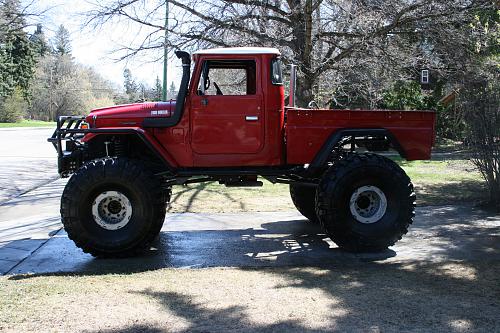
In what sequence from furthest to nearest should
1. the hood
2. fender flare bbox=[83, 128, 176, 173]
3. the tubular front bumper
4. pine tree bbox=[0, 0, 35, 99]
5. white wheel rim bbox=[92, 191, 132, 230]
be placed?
1. pine tree bbox=[0, 0, 35, 99]
2. the tubular front bumper
3. the hood
4. fender flare bbox=[83, 128, 176, 173]
5. white wheel rim bbox=[92, 191, 132, 230]

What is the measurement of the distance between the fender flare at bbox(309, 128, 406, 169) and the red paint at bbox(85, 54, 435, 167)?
61mm

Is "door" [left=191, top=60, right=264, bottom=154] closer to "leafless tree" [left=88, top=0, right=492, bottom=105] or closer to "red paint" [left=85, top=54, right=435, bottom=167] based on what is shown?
"red paint" [left=85, top=54, right=435, bottom=167]

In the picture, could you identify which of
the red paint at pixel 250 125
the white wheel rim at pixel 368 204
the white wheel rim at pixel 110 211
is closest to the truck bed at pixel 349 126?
the red paint at pixel 250 125

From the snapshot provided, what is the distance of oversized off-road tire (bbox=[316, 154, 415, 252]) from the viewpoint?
20.1 ft

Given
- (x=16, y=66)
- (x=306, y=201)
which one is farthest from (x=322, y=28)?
(x=16, y=66)

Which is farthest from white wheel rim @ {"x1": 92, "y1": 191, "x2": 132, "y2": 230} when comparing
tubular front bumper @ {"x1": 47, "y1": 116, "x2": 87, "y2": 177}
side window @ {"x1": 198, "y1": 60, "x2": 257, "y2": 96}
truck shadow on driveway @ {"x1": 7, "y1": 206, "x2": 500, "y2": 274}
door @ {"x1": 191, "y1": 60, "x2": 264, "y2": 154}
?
side window @ {"x1": 198, "y1": 60, "x2": 257, "y2": 96}

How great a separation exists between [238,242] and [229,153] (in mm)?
1222

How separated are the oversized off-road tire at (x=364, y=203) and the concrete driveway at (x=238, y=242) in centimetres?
20

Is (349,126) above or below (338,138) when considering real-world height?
above

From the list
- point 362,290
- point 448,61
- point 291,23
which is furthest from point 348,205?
point 448,61

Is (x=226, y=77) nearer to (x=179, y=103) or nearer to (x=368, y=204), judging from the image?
(x=179, y=103)

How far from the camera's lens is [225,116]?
634 cm

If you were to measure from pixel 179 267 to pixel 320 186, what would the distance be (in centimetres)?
193

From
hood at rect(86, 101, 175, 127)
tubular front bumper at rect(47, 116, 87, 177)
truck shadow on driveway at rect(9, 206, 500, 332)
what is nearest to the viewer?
truck shadow on driveway at rect(9, 206, 500, 332)
